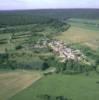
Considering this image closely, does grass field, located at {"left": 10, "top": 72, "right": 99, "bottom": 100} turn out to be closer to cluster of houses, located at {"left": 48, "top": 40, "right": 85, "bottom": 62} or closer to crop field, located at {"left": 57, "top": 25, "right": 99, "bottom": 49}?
cluster of houses, located at {"left": 48, "top": 40, "right": 85, "bottom": 62}

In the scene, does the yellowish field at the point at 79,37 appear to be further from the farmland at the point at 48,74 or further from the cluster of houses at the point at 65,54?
the farmland at the point at 48,74

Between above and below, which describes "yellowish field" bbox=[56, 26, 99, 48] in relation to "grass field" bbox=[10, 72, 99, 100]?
below

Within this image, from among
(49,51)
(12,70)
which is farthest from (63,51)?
(12,70)

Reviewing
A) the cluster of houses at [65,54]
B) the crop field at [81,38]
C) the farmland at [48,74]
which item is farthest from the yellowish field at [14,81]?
the crop field at [81,38]

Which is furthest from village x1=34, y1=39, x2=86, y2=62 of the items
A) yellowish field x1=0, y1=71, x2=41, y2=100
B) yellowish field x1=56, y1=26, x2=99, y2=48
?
yellowish field x1=56, y1=26, x2=99, y2=48

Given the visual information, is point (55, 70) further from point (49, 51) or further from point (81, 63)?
point (49, 51)

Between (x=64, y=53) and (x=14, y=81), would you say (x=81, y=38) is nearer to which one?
(x=64, y=53)

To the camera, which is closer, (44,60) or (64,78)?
(64,78)
